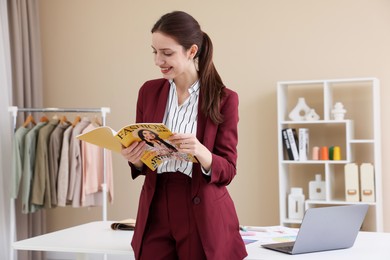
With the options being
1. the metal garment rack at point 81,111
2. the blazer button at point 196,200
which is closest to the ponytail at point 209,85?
the blazer button at point 196,200

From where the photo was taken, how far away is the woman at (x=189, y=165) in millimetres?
1941

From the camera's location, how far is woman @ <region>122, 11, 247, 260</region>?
194 centimetres

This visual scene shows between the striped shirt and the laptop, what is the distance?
54cm

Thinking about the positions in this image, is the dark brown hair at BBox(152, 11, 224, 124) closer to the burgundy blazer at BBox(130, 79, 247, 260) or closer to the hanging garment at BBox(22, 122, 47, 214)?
the burgundy blazer at BBox(130, 79, 247, 260)

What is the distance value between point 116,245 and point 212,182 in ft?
2.31

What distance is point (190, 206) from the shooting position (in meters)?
1.95

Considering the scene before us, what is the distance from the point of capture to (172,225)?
1966 mm

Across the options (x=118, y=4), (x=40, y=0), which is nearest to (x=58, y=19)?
(x=40, y=0)

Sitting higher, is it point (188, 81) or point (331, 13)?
point (331, 13)

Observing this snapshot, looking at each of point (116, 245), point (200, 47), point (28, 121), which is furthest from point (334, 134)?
point (200, 47)

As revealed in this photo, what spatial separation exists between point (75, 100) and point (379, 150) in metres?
2.63

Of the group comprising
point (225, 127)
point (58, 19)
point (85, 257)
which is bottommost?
point (85, 257)

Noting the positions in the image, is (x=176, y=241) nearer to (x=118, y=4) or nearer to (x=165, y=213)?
(x=165, y=213)

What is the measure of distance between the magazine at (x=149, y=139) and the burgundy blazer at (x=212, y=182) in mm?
51
